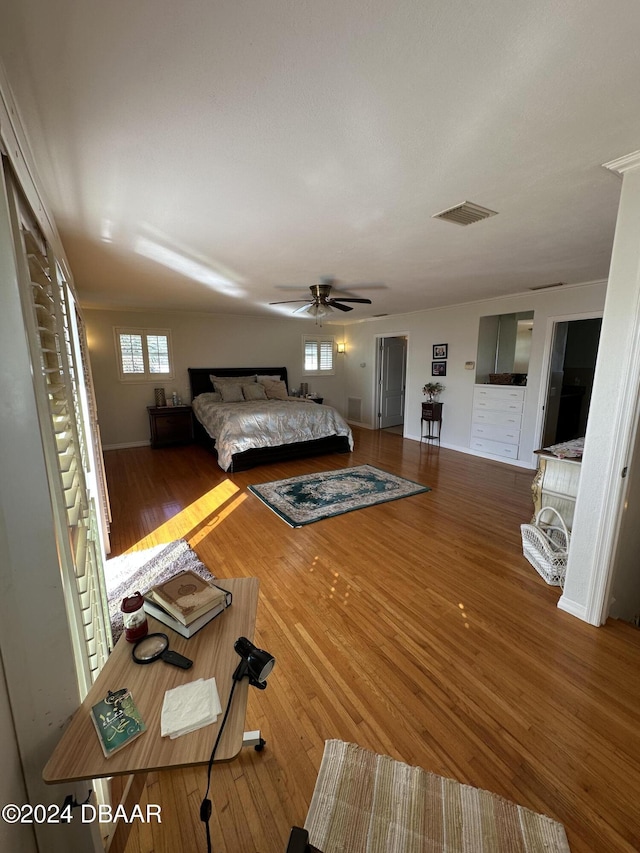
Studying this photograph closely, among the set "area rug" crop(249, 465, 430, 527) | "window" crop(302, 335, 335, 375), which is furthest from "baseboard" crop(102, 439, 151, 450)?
"window" crop(302, 335, 335, 375)

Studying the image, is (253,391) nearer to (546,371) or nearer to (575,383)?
(546,371)

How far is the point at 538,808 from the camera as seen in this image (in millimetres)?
1194

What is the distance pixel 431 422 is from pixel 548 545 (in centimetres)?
384

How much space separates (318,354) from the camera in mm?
7750

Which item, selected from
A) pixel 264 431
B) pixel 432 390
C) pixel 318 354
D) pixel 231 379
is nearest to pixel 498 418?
pixel 432 390

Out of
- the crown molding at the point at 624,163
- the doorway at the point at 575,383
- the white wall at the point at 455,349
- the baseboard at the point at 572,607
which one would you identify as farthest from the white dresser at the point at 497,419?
the crown molding at the point at 624,163

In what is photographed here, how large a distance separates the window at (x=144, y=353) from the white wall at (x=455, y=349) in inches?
152

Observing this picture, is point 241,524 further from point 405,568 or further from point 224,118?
point 224,118

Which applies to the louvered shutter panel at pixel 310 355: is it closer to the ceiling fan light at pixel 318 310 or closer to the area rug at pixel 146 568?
the ceiling fan light at pixel 318 310

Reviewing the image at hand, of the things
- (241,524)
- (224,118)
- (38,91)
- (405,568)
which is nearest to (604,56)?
(224,118)

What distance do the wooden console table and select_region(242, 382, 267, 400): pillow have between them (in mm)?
5424

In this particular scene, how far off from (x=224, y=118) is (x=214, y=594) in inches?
68.3

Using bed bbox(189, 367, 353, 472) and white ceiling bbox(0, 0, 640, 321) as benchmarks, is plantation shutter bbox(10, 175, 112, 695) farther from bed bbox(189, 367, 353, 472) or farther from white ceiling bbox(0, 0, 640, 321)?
bed bbox(189, 367, 353, 472)

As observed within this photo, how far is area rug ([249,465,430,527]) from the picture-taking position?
3453 millimetres
